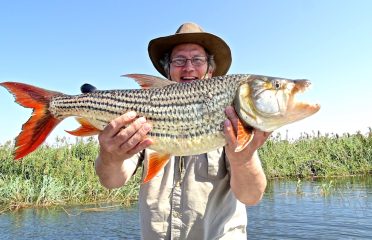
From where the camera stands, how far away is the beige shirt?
3.71m

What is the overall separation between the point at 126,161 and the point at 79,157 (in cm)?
1113

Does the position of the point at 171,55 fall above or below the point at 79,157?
above

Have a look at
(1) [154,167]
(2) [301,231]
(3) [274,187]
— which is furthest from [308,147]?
(1) [154,167]

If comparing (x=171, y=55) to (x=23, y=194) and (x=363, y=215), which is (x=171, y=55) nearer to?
(x=363, y=215)

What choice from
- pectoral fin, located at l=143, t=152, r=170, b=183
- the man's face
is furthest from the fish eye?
the man's face

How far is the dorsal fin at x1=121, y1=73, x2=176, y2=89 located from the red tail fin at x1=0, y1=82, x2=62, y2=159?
0.77 metres

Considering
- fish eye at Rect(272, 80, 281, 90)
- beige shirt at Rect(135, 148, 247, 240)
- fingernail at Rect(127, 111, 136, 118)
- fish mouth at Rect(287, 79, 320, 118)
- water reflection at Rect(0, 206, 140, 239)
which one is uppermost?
fish eye at Rect(272, 80, 281, 90)

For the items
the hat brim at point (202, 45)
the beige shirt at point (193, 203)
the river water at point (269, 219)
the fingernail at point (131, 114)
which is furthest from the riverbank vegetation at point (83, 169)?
the fingernail at point (131, 114)

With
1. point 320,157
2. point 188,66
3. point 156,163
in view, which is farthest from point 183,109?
point 320,157

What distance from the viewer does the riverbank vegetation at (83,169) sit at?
1216 centimetres

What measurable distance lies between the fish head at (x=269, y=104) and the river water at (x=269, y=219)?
21.2 feet

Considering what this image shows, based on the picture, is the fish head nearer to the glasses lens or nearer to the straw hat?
the glasses lens

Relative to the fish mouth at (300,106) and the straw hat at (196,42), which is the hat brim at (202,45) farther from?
the fish mouth at (300,106)

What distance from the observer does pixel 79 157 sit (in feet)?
48.1
